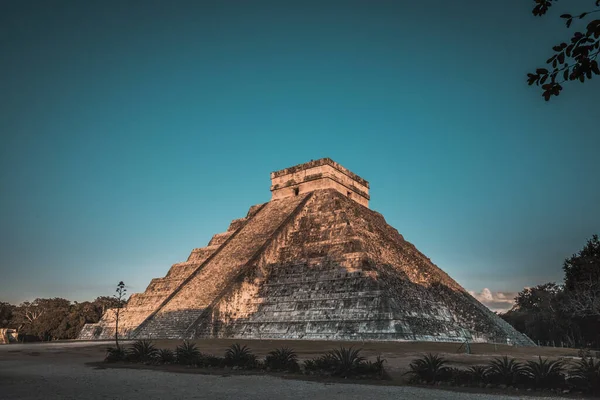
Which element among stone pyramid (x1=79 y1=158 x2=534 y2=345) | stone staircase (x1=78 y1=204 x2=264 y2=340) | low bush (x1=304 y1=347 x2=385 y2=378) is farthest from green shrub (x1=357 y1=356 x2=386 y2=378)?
stone staircase (x1=78 y1=204 x2=264 y2=340)

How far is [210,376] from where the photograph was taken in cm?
973

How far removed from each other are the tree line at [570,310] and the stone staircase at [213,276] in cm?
1583

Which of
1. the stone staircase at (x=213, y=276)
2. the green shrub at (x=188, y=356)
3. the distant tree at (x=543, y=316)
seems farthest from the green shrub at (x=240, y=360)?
the distant tree at (x=543, y=316)

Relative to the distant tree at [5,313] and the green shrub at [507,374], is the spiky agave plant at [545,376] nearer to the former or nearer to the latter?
the green shrub at [507,374]

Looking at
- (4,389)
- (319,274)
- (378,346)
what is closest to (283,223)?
(319,274)

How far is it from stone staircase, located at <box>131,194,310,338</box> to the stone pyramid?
2.6 inches

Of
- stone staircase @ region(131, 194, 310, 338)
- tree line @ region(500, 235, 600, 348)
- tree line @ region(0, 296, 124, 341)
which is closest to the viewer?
stone staircase @ region(131, 194, 310, 338)

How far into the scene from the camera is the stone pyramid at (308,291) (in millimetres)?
18000

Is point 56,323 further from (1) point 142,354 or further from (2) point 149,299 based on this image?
(1) point 142,354

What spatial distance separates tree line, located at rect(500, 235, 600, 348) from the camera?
26.8 meters

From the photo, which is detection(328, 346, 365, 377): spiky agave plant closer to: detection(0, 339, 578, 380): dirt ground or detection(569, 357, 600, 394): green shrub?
detection(0, 339, 578, 380): dirt ground

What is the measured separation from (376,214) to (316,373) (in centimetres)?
2311

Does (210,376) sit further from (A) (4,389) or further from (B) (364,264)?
(B) (364,264)

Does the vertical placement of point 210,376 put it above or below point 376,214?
below
